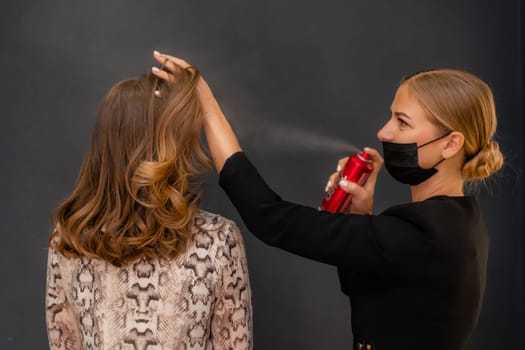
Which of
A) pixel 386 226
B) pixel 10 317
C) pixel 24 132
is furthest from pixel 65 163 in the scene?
pixel 386 226

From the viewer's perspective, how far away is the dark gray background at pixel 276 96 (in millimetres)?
2055

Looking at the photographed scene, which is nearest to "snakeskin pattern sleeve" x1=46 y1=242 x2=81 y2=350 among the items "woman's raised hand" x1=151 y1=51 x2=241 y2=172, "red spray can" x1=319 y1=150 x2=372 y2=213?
"woman's raised hand" x1=151 y1=51 x2=241 y2=172

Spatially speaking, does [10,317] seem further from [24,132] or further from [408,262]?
[408,262]

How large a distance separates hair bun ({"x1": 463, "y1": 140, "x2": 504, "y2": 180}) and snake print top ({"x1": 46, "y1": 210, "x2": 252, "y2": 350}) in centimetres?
58

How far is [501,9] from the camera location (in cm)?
225

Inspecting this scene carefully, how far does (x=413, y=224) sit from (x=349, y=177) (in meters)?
0.26

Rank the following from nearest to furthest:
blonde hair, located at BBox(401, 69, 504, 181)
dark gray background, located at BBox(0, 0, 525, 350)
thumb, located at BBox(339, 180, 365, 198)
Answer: blonde hair, located at BBox(401, 69, 504, 181)
thumb, located at BBox(339, 180, 365, 198)
dark gray background, located at BBox(0, 0, 525, 350)

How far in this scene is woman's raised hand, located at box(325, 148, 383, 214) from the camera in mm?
1597

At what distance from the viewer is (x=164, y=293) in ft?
4.81

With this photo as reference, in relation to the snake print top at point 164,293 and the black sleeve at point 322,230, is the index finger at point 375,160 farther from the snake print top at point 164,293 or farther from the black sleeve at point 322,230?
the snake print top at point 164,293

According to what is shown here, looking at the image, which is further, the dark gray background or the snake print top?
the dark gray background

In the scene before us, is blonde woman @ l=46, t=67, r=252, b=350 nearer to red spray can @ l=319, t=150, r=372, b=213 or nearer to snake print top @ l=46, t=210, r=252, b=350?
snake print top @ l=46, t=210, r=252, b=350

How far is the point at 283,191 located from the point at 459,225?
0.84 metres

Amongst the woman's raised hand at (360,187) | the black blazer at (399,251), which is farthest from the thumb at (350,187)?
the black blazer at (399,251)
